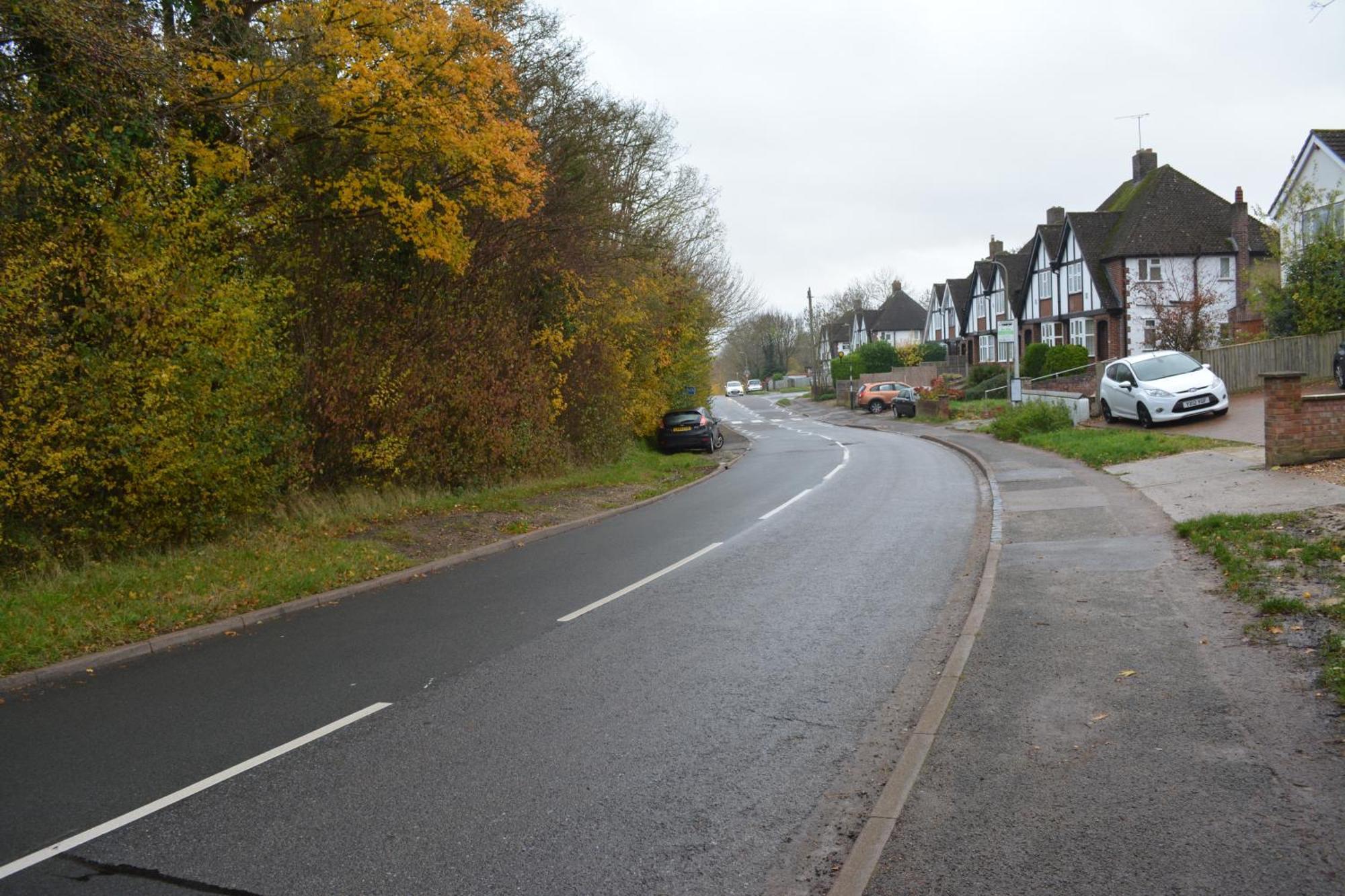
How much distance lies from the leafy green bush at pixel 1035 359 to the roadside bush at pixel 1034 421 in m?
23.9

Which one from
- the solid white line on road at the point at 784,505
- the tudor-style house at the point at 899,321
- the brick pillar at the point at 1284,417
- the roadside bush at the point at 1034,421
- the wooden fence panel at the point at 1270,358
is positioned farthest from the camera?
the tudor-style house at the point at 899,321

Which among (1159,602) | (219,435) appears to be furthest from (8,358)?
(1159,602)

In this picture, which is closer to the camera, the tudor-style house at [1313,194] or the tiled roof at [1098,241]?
the tudor-style house at [1313,194]

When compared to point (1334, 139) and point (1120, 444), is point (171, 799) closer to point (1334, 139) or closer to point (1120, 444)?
point (1120, 444)

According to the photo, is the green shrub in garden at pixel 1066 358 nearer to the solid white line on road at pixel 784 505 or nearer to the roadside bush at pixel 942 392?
the roadside bush at pixel 942 392

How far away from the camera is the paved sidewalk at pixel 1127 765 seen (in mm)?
4027

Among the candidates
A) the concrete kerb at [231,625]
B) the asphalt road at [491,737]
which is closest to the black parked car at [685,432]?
the concrete kerb at [231,625]

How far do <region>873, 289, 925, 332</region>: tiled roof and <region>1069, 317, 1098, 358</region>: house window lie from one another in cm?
5466

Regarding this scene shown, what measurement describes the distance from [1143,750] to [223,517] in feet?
35.7

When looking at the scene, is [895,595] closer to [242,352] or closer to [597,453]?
[242,352]

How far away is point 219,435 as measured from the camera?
12.1 m

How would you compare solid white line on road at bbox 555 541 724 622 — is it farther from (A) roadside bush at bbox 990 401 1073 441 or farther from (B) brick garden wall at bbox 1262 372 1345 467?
(A) roadside bush at bbox 990 401 1073 441

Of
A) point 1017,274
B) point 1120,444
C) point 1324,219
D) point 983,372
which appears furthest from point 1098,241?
point 1120,444

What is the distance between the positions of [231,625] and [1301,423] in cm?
1423
